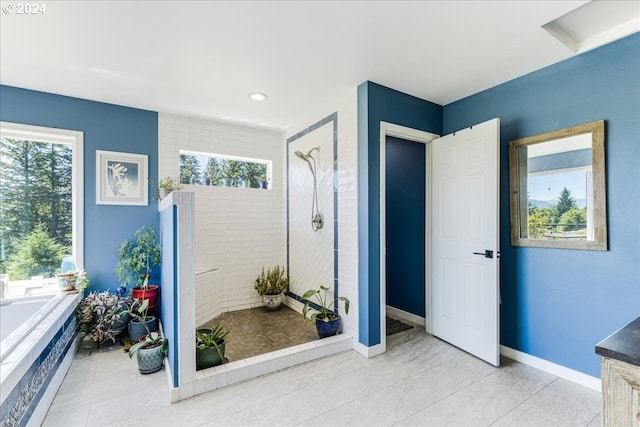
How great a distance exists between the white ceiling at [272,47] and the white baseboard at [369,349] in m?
2.40

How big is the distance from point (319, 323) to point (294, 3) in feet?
8.28

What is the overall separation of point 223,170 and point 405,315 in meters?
2.98

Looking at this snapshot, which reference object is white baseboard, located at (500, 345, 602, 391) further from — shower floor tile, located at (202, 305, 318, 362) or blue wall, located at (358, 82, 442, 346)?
shower floor tile, located at (202, 305, 318, 362)

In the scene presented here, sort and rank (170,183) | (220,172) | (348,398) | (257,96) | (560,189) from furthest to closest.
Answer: (220,172), (170,183), (257,96), (560,189), (348,398)

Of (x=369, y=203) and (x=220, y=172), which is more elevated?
(x=220, y=172)

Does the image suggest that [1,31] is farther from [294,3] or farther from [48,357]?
[48,357]

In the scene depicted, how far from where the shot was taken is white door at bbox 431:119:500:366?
8.04 feet

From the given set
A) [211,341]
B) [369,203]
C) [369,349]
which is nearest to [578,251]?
[369,203]

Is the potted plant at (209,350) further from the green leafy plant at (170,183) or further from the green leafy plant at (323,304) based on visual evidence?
the green leafy plant at (170,183)

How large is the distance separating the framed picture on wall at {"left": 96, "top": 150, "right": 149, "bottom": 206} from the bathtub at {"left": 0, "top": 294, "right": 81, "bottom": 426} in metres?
1.05

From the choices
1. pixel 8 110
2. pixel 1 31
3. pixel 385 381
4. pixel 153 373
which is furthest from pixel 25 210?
pixel 385 381

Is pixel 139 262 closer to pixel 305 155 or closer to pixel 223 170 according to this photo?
pixel 223 170

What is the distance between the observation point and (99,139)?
3.12 metres

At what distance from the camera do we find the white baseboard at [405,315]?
3391 mm
